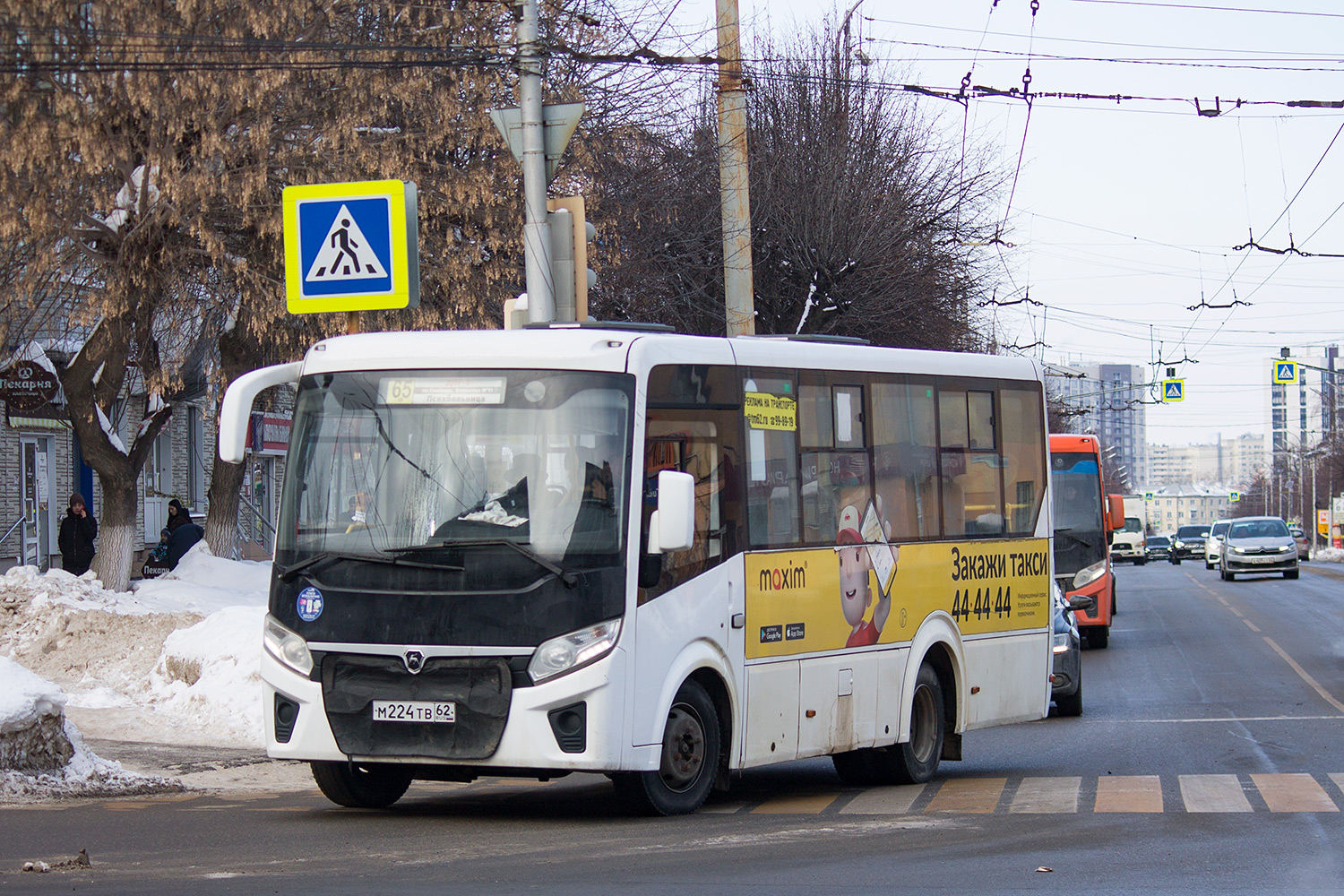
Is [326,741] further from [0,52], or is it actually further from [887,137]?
[887,137]

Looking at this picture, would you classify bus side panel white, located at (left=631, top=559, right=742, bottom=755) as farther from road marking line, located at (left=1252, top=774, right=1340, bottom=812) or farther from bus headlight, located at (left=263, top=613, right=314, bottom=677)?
road marking line, located at (left=1252, top=774, right=1340, bottom=812)

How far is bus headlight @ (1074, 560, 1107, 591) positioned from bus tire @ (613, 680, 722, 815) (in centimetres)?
1696

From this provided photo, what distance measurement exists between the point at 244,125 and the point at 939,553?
1118 cm

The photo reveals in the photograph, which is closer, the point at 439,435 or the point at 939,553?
the point at 439,435

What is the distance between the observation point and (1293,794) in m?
9.91

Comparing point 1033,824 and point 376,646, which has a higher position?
point 376,646

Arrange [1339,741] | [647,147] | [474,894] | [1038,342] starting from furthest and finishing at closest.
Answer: [1038,342] < [647,147] < [1339,741] < [474,894]

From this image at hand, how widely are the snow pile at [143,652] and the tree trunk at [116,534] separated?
1.36 meters

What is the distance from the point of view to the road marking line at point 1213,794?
368 inches

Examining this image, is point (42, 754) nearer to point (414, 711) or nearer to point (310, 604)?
point (310, 604)

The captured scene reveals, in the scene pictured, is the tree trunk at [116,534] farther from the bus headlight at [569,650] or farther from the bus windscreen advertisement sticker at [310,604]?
the bus headlight at [569,650]

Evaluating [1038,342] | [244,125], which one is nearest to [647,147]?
[244,125]

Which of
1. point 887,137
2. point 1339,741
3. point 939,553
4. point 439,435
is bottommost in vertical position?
point 1339,741

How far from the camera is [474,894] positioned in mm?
6512
